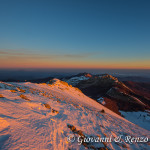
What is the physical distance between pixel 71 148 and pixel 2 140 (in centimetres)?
251

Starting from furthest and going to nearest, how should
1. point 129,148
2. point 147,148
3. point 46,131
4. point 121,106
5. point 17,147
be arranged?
point 121,106 → point 147,148 → point 129,148 → point 46,131 → point 17,147

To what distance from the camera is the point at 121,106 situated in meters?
26.0

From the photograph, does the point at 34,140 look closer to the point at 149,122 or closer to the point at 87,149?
the point at 87,149

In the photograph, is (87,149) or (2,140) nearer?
(2,140)

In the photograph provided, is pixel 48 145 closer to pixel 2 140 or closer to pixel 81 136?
pixel 2 140

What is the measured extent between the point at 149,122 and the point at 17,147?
25.1m

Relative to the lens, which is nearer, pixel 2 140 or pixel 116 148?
pixel 2 140

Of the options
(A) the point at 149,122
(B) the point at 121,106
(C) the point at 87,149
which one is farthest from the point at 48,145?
(B) the point at 121,106

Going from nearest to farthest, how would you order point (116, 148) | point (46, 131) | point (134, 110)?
A: point (46, 131) < point (116, 148) < point (134, 110)

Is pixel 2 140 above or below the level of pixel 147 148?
above

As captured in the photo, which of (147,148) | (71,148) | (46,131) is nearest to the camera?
(71,148)

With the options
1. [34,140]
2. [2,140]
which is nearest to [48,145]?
[34,140]

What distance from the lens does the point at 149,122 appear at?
17719 millimetres

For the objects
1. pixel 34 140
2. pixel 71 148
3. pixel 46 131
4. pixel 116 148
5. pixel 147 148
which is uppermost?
pixel 34 140
